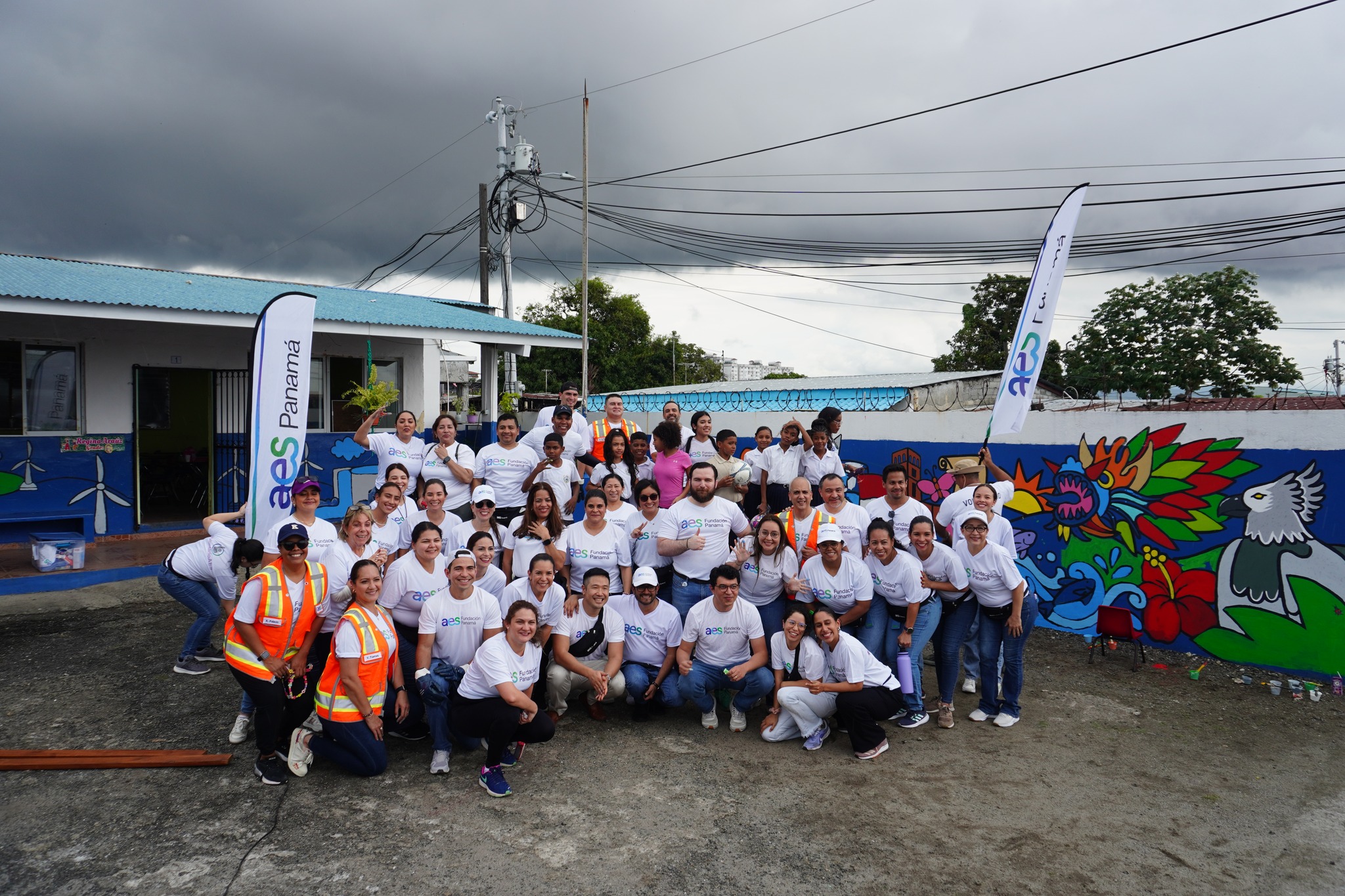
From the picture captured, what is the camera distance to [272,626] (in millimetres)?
4555

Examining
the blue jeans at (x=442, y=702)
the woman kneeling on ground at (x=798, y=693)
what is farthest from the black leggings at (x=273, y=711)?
the woman kneeling on ground at (x=798, y=693)

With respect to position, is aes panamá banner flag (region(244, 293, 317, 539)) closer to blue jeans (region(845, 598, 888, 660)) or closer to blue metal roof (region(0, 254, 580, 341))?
blue jeans (region(845, 598, 888, 660))

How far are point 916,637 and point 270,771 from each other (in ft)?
13.3

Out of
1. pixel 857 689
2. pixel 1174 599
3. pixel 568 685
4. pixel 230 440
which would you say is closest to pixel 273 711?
pixel 568 685

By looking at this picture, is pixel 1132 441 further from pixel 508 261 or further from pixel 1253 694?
pixel 508 261

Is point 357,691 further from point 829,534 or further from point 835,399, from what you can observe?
point 835,399

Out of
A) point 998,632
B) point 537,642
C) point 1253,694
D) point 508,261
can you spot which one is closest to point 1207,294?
point 508,261

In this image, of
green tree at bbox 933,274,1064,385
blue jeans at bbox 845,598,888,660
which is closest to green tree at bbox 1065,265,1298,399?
green tree at bbox 933,274,1064,385

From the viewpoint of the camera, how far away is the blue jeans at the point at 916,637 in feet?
18.0

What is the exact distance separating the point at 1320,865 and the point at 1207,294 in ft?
86.9

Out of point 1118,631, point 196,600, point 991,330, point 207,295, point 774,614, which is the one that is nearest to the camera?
point 774,614

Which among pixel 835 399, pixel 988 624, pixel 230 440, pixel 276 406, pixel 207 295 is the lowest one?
pixel 988 624

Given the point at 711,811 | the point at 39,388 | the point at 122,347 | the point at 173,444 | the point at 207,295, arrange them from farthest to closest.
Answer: the point at 173,444 < the point at 207,295 < the point at 122,347 < the point at 39,388 < the point at 711,811

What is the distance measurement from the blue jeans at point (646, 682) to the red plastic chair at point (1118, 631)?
3.85 metres
